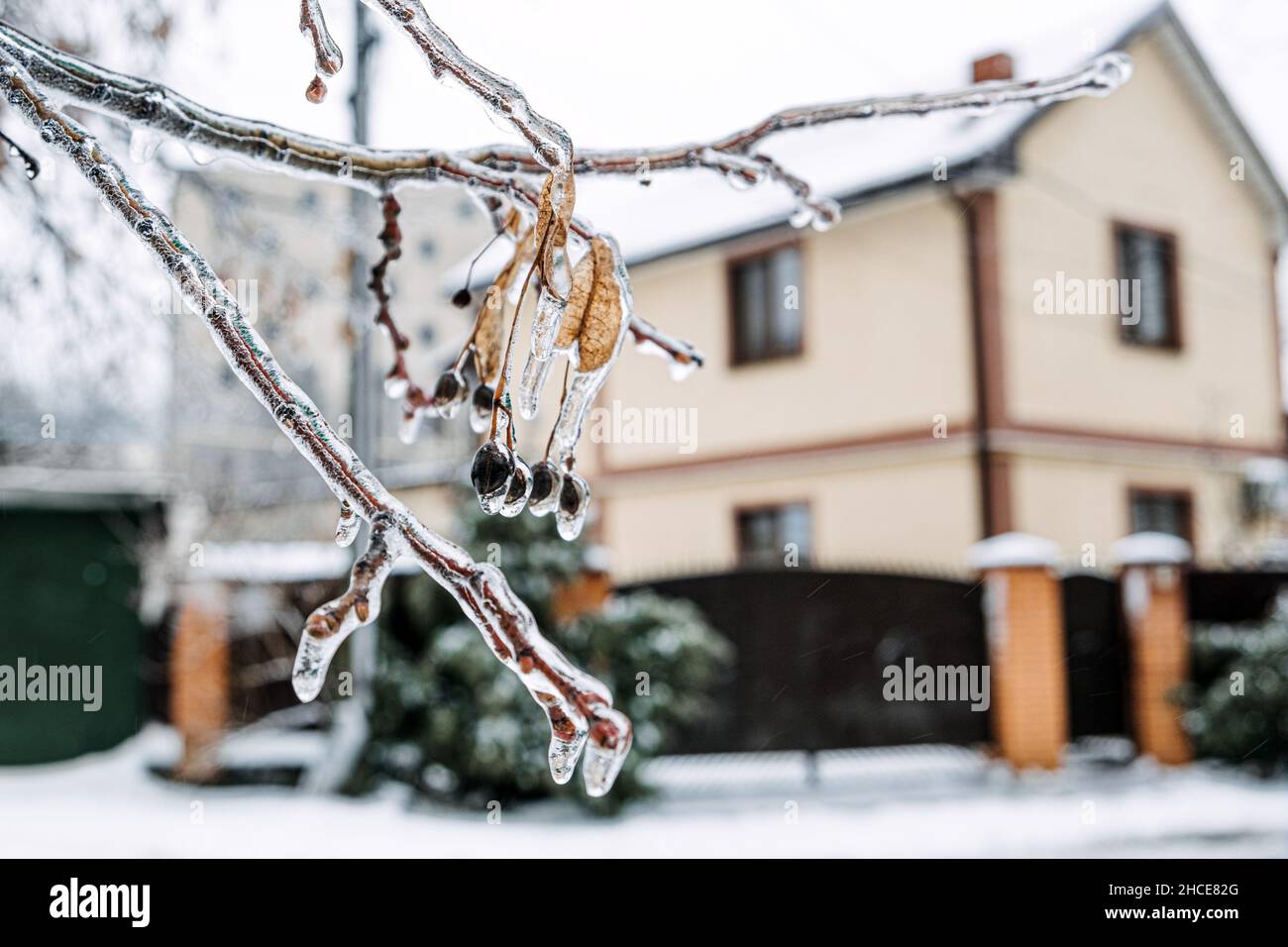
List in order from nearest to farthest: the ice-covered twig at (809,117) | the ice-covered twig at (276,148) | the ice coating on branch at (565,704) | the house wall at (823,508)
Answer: the ice coating on branch at (565,704)
the ice-covered twig at (276,148)
the ice-covered twig at (809,117)
the house wall at (823,508)

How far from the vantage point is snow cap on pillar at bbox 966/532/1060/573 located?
29.8 ft

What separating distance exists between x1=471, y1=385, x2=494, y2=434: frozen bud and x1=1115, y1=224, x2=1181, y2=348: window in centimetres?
1251

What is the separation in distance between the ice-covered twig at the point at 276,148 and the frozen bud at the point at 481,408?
0.20m

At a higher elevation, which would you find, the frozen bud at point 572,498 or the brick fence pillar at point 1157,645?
the frozen bud at point 572,498

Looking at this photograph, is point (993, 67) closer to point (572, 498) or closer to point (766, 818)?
point (766, 818)

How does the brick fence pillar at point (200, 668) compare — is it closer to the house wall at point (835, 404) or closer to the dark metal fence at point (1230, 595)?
the house wall at point (835, 404)

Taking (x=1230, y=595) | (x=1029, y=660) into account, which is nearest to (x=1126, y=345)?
(x=1230, y=595)

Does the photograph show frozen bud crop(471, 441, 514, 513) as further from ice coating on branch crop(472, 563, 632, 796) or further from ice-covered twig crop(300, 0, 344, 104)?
ice-covered twig crop(300, 0, 344, 104)

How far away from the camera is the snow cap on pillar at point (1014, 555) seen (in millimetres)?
9070

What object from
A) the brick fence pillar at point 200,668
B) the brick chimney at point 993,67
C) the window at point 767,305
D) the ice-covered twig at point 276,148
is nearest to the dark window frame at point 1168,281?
the brick chimney at point 993,67

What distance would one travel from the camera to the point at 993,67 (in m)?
11.7

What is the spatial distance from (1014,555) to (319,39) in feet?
28.4

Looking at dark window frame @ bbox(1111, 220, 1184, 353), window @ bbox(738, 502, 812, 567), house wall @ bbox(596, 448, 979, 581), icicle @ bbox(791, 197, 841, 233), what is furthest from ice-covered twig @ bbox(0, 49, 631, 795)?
dark window frame @ bbox(1111, 220, 1184, 353)

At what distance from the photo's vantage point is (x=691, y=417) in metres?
13.6
